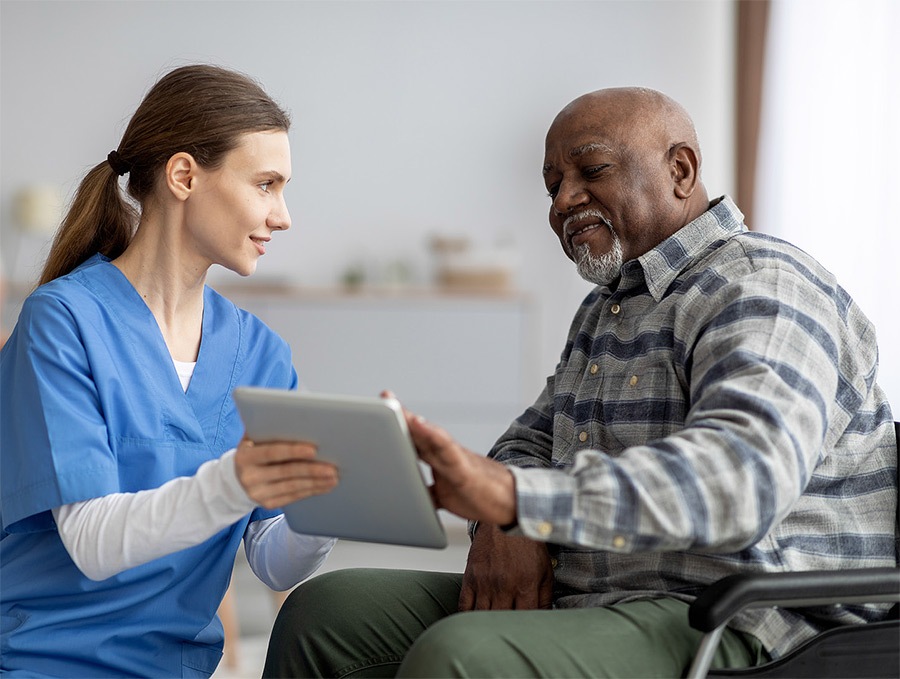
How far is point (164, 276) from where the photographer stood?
1.57 meters

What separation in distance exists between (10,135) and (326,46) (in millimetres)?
1786

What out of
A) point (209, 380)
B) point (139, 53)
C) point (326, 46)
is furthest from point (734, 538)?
point (139, 53)

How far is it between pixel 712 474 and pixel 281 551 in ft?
2.49

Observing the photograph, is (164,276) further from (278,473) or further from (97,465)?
(278,473)

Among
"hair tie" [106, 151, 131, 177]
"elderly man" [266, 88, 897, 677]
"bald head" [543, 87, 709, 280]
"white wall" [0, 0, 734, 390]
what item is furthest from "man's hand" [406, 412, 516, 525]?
"white wall" [0, 0, 734, 390]

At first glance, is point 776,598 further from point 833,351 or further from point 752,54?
point 752,54

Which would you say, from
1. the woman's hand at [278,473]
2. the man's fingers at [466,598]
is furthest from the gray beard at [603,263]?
the woman's hand at [278,473]

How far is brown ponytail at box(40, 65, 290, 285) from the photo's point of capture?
60.2 inches

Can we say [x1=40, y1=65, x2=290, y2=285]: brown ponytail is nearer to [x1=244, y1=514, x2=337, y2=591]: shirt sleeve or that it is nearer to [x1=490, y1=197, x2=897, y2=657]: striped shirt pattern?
[x1=244, y1=514, x2=337, y2=591]: shirt sleeve

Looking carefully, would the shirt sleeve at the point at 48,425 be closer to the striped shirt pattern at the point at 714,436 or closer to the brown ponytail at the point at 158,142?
the brown ponytail at the point at 158,142

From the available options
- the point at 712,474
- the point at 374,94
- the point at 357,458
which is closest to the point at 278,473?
the point at 357,458

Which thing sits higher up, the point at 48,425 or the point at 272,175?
the point at 272,175

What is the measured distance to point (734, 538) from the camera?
1099mm

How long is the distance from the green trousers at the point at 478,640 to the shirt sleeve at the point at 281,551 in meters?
0.05
